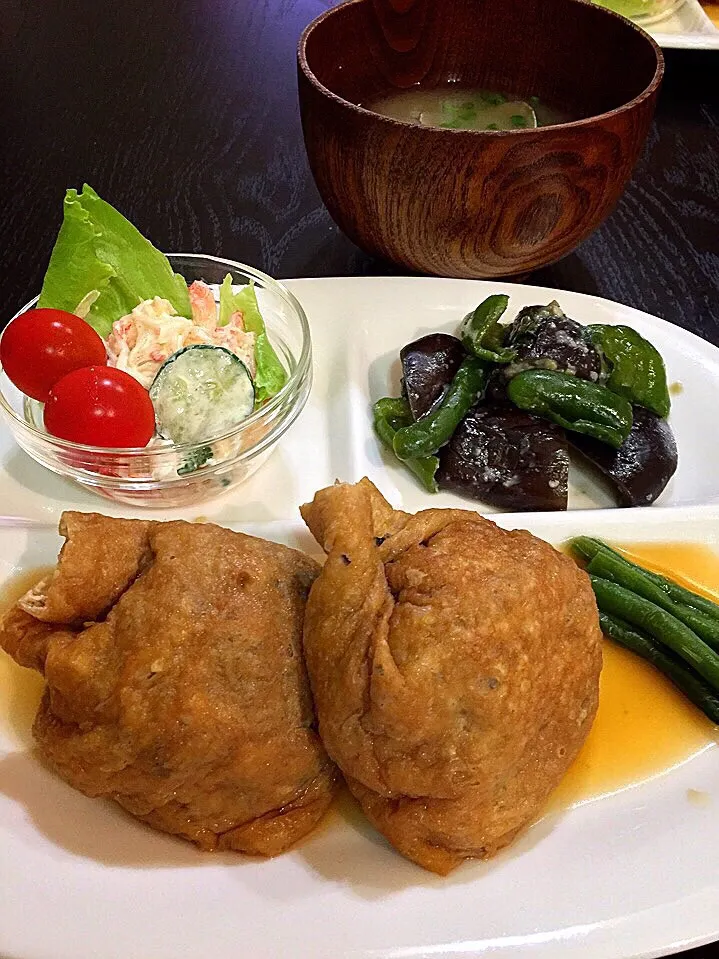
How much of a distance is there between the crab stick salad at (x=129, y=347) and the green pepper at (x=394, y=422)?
1.25ft

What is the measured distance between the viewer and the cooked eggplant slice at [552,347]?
269 centimetres

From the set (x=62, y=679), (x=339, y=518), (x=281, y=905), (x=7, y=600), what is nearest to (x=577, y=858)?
(x=281, y=905)

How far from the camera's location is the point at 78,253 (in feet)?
9.45

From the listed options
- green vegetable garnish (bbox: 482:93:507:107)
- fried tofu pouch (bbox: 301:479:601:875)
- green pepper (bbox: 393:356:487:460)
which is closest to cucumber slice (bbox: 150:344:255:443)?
green pepper (bbox: 393:356:487:460)

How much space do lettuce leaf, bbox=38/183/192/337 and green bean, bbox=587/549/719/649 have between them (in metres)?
1.70

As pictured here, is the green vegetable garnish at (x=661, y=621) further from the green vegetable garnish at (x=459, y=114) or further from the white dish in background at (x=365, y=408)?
the green vegetable garnish at (x=459, y=114)

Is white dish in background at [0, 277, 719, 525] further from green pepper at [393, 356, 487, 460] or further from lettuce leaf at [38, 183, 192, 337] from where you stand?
lettuce leaf at [38, 183, 192, 337]

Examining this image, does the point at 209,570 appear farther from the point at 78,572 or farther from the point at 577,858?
the point at 577,858

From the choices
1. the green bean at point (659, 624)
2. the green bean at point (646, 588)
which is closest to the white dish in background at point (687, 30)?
the green bean at point (646, 588)

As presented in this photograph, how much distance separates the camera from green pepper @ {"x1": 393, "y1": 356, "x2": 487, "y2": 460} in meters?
2.60

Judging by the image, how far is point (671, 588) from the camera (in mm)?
2297

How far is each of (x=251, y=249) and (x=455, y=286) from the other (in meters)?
1.09

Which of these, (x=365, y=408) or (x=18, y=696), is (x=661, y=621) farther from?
(x=18, y=696)

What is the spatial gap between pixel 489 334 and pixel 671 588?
1.03 meters
